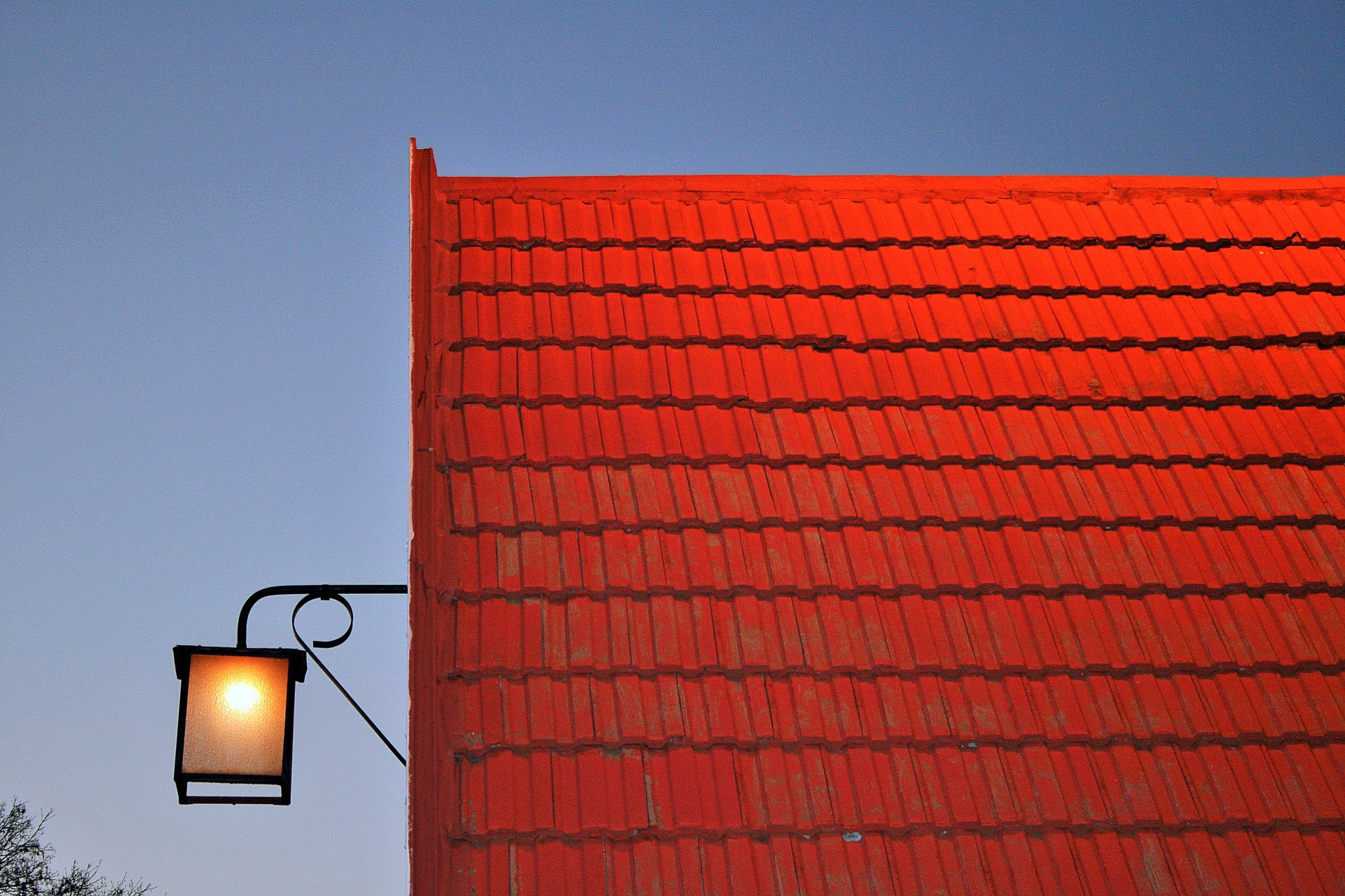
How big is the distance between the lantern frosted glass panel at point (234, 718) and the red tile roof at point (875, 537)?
0.72 m

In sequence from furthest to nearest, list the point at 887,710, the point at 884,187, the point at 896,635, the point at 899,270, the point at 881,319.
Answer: the point at 884,187 → the point at 899,270 → the point at 881,319 → the point at 896,635 → the point at 887,710

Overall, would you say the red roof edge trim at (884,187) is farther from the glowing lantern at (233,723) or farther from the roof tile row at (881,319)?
the glowing lantern at (233,723)

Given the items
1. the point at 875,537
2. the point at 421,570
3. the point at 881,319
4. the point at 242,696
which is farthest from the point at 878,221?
the point at 242,696

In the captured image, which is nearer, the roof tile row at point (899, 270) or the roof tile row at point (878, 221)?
the roof tile row at point (899, 270)

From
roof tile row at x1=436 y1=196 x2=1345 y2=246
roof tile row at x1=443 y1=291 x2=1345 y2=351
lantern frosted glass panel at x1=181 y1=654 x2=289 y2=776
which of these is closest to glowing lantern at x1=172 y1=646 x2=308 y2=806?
lantern frosted glass panel at x1=181 y1=654 x2=289 y2=776

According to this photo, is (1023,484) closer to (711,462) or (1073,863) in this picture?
(711,462)

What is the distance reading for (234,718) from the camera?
152 inches

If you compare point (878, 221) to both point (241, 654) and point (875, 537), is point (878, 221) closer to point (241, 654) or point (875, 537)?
point (875, 537)

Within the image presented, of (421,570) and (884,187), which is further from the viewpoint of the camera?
(884,187)

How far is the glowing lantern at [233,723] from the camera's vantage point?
3.83 metres

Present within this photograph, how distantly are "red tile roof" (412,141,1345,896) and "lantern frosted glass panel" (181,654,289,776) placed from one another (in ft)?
2.36

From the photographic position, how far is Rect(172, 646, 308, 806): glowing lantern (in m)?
3.83

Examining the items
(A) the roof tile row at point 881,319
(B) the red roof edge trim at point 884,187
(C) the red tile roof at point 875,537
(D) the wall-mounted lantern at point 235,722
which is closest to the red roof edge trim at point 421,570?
(C) the red tile roof at point 875,537

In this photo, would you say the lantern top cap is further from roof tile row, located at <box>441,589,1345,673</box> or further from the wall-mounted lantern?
roof tile row, located at <box>441,589,1345,673</box>
